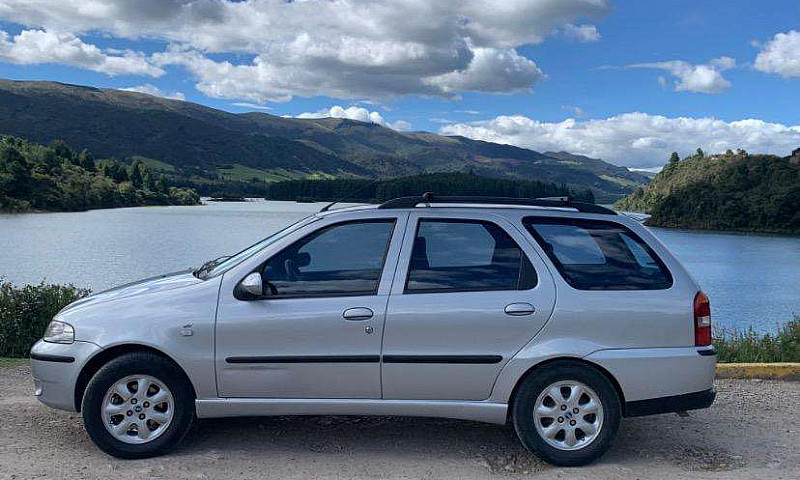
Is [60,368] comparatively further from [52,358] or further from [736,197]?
[736,197]

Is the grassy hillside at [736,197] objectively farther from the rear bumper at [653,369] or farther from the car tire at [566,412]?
the car tire at [566,412]

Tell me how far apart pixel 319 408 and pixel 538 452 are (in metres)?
1.53

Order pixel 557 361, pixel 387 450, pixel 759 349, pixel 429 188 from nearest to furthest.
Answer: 1. pixel 557 361
2. pixel 387 450
3. pixel 759 349
4. pixel 429 188

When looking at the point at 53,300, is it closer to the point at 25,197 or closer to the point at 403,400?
the point at 403,400

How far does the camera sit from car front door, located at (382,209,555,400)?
14.4 ft

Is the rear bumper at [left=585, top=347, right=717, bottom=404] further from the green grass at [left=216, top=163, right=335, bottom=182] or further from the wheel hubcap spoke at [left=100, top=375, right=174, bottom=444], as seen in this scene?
the green grass at [left=216, top=163, right=335, bottom=182]

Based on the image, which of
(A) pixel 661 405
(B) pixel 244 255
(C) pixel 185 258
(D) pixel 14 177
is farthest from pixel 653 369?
(D) pixel 14 177

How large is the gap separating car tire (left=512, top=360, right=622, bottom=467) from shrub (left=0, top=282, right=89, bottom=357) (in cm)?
776

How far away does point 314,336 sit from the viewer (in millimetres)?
4375

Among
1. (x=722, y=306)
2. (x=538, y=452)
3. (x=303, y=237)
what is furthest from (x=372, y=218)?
(x=722, y=306)

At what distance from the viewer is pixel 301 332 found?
4.38m

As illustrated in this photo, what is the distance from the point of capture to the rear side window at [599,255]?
179 inches

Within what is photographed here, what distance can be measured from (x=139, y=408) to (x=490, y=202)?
286cm

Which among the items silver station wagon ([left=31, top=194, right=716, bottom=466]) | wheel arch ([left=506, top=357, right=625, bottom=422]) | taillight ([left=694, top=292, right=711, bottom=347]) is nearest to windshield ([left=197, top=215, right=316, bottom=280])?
silver station wagon ([left=31, top=194, right=716, bottom=466])
